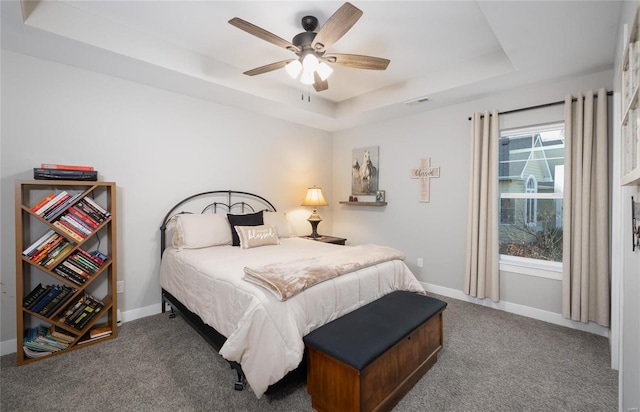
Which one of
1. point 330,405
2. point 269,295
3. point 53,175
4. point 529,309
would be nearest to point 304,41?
point 269,295

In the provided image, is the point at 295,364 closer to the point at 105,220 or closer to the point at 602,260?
the point at 105,220

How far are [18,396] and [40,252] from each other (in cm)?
98

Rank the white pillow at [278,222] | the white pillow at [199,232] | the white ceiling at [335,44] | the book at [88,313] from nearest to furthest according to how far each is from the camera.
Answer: the white ceiling at [335,44], the book at [88,313], the white pillow at [199,232], the white pillow at [278,222]

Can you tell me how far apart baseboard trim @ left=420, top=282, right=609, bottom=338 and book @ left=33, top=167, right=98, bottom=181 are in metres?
3.93

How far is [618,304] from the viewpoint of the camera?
83.2 inches

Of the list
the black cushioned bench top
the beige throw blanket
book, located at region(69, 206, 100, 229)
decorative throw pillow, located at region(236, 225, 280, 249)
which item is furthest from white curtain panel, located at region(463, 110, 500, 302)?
book, located at region(69, 206, 100, 229)

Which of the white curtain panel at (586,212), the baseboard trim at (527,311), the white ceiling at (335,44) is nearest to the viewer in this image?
the white ceiling at (335,44)

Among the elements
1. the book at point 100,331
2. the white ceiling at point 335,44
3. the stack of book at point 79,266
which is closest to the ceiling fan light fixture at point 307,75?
the white ceiling at point 335,44

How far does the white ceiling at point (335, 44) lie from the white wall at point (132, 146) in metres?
0.21

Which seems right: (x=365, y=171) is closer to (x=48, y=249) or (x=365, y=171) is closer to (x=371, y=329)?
(x=371, y=329)

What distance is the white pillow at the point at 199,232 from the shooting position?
2896 mm

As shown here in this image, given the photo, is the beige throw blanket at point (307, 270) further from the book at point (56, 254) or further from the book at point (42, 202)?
the book at point (42, 202)

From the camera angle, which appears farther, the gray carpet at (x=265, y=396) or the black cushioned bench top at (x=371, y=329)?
the gray carpet at (x=265, y=396)

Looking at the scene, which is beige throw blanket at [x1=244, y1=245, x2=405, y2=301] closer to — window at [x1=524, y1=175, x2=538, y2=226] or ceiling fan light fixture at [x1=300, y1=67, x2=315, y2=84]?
ceiling fan light fixture at [x1=300, y1=67, x2=315, y2=84]
